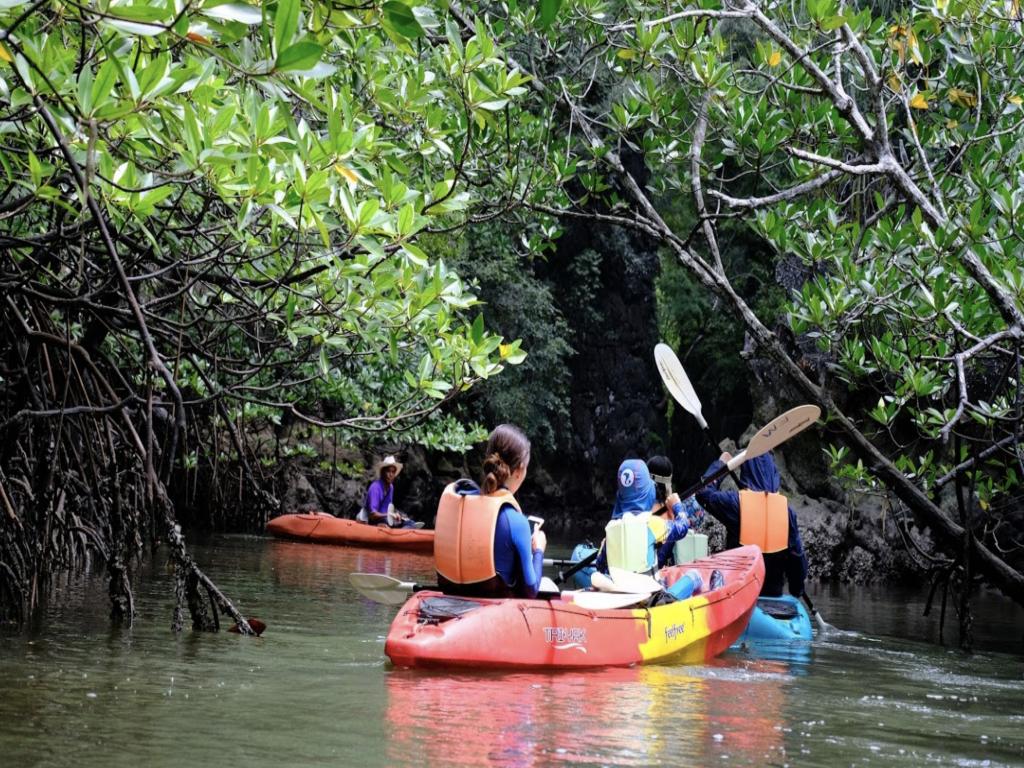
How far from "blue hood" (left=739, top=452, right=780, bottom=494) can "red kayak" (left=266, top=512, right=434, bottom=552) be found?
5461 millimetres

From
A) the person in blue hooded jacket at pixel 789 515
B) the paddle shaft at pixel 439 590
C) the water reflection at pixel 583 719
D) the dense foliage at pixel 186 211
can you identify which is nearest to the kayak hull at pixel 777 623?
the person in blue hooded jacket at pixel 789 515

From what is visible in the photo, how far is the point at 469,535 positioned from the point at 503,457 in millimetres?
390

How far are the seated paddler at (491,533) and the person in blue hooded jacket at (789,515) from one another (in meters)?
2.93

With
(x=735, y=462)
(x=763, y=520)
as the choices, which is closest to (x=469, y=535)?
(x=735, y=462)

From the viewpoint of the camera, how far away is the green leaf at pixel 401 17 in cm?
265

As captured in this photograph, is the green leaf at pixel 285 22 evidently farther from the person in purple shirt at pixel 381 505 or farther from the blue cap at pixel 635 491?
the person in purple shirt at pixel 381 505

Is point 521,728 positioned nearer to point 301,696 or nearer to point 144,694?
point 301,696

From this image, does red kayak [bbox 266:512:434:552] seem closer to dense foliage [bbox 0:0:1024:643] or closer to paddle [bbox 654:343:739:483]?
dense foliage [bbox 0:0:1024:643]

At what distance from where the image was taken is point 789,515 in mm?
8336

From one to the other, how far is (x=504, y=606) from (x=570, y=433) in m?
16.5

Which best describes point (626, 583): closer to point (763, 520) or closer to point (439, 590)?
point (439, 590)

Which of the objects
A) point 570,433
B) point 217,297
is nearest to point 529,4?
point 217,297

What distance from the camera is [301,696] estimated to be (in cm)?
446

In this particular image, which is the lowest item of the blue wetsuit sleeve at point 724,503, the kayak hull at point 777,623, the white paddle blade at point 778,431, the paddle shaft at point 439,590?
the kayak hull at point 777,623
